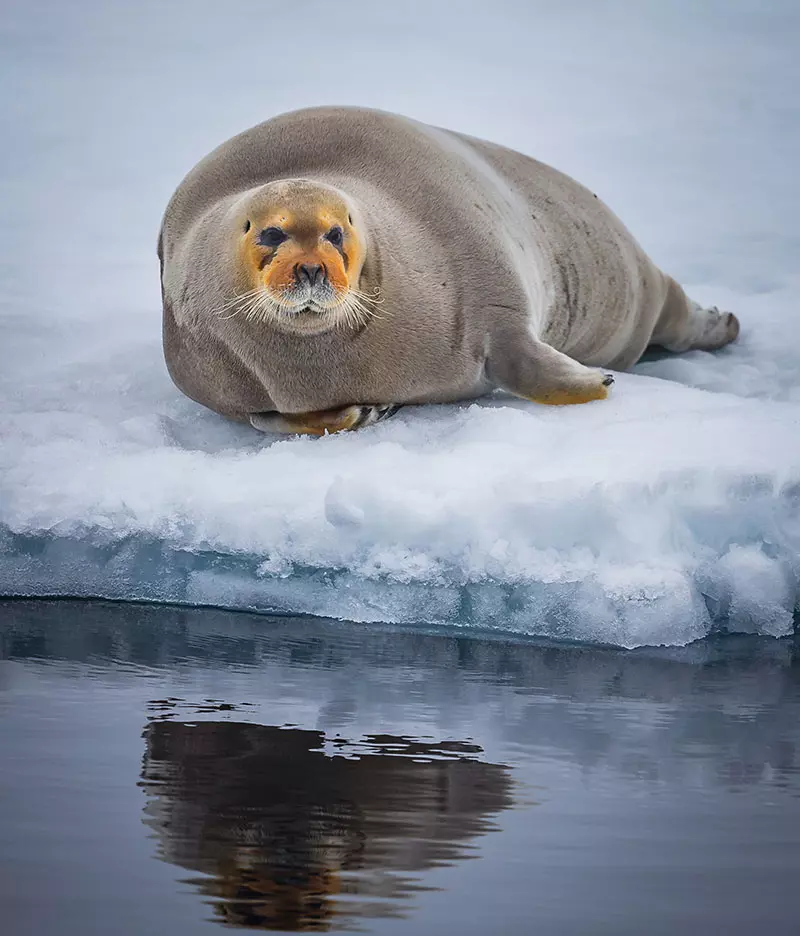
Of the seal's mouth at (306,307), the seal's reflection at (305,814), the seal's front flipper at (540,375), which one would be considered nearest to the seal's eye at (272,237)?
the seal's mouth at (306,307)

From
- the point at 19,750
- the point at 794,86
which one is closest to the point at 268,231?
the point at 19,750

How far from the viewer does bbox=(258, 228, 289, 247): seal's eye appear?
4.16 m

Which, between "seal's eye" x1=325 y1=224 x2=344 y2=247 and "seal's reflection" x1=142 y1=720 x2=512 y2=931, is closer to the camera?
"seal's reflection" x1=142 y1=720 x2=512 y2=931

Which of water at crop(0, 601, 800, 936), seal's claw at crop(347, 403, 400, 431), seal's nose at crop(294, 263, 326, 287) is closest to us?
water at crop(0, 601, 800, 936)

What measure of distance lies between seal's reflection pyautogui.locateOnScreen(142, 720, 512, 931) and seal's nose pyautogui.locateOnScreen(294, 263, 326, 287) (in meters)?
1.65

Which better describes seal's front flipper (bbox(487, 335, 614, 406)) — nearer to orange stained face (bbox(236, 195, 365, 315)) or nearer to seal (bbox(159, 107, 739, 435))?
seal (bbox(159, 107, 739, 435))

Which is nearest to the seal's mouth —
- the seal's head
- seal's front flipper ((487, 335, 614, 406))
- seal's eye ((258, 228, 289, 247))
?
the seal's head

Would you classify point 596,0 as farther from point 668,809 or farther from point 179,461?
point 668,809

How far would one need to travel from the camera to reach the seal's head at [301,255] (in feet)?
13.5

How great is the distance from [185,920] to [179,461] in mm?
2425

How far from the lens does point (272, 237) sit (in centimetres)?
419

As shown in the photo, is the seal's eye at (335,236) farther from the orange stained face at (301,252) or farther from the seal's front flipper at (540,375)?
the seal's front flipper at (540,375)

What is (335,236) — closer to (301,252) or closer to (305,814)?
(301,252)

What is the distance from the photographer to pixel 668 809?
92.4 inches
